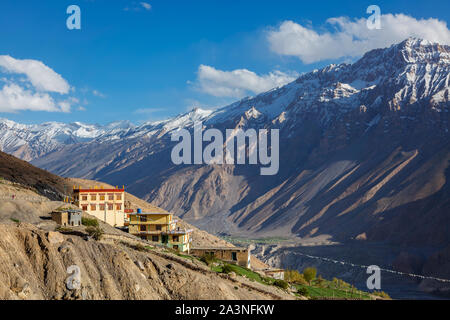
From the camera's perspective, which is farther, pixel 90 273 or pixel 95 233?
pixel 95 233

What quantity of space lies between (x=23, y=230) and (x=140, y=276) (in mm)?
8402

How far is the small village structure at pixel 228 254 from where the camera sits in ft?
190

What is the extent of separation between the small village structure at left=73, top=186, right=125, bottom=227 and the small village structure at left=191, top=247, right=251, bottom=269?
8.85 metres

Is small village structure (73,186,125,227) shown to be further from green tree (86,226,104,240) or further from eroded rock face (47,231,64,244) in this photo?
eroded rock face (47,231,64,244)

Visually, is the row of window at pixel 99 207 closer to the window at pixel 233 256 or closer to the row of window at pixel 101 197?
the row of window at pixel 101 197

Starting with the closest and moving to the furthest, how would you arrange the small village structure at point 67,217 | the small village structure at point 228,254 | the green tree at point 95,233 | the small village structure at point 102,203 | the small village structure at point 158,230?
1. the green tree at point 95,233
2. the small village structure at point 67,217
3. the small village structure at point 158,230
4. the small village structure at point 102,203
5. the small village structure at point 228,254

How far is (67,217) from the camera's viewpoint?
4700cm

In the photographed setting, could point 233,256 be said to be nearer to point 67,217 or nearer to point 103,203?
point 103,203

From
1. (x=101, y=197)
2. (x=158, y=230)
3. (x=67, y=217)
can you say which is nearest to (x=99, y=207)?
(x=101, y=197)

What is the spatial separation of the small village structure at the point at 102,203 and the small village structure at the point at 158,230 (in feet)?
5.69

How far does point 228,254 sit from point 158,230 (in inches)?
310

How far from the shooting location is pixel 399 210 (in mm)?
172375

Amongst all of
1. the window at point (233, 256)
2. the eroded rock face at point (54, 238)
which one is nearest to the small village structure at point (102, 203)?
the window at point (233, 256)
